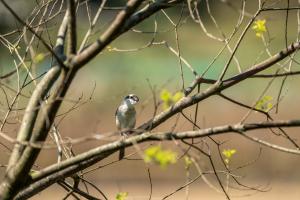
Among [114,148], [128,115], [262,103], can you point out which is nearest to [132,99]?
[128,115]

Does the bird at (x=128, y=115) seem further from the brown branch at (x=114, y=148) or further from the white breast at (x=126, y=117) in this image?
the brown branch at (x=114, y=148)

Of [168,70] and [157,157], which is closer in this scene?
[157,157]

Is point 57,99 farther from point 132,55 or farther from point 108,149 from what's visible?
point 132,55

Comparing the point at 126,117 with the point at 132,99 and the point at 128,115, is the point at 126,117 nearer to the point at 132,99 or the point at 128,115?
the point at 128,115

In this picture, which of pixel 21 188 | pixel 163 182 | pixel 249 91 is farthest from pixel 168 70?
pixel 21 188

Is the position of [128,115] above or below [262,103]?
above

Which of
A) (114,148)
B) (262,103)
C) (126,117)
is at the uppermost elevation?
(126,117)

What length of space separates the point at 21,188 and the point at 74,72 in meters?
0.64

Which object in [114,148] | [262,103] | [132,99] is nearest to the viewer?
[114,148]

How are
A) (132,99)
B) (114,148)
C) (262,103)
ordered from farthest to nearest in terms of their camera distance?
(132,99) → (262,103) → (114,148)

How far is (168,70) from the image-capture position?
16.4 m

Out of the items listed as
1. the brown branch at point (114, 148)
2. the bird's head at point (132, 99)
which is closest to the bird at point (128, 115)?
the bird's head at point (132, 99)

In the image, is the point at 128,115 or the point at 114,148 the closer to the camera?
the point at 114,148

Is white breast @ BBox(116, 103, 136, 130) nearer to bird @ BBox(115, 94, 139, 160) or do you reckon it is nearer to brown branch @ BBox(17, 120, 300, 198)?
bird @ BBox(115, 94, 139, 160)
